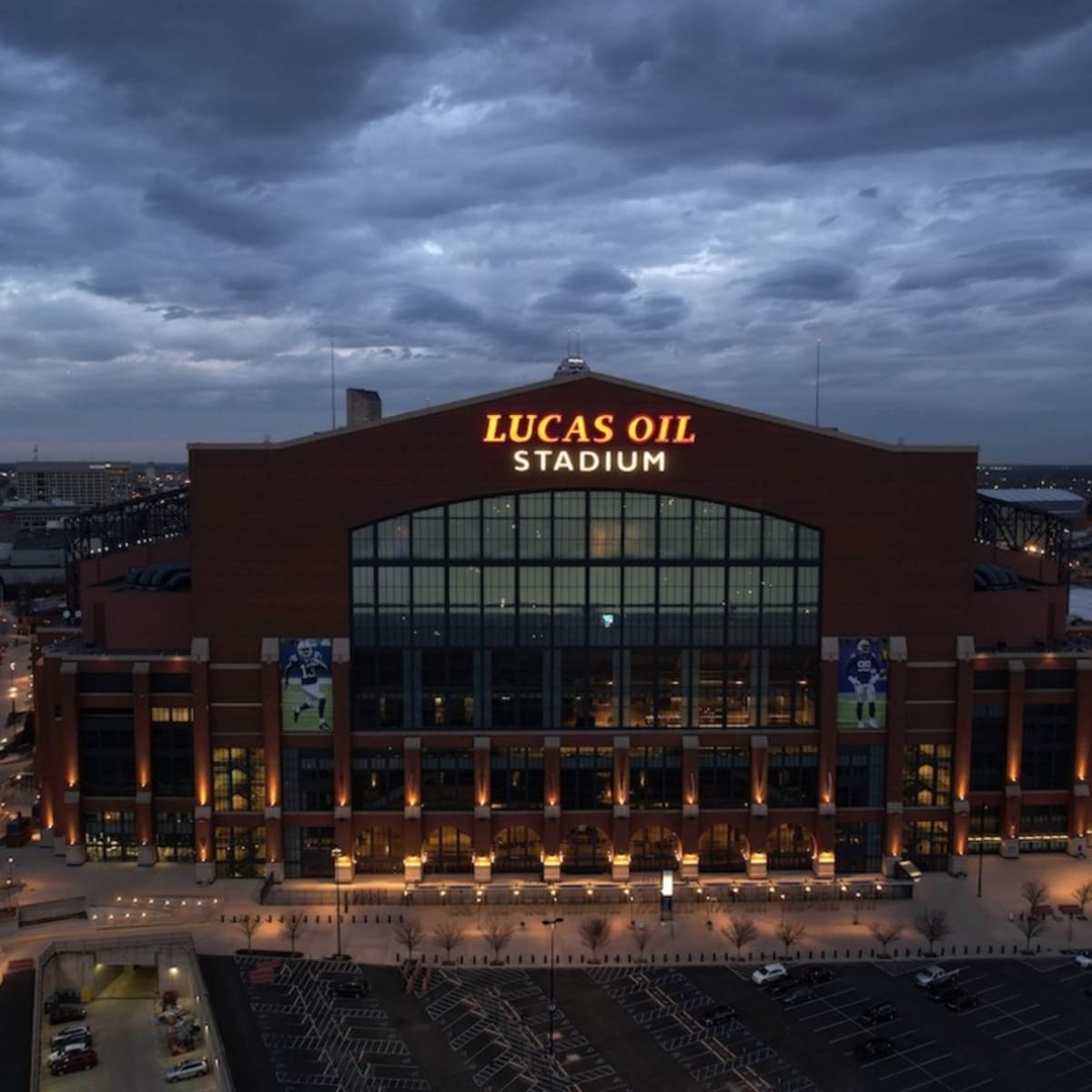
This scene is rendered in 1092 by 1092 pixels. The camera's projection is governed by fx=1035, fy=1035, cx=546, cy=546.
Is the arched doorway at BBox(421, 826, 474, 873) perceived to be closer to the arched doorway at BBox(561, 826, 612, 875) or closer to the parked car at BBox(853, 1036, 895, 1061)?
the arched doorway at BBox(561, 826, 612, 875)

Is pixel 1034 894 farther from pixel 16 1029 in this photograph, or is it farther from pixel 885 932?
pixel 16 1029

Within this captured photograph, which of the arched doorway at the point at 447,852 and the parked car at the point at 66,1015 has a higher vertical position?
the arched doorway at the point at 447,852

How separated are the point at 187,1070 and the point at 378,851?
27.9 meters

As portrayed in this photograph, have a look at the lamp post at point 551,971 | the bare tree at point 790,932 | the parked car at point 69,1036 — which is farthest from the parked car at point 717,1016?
the parked car at point 69,1036

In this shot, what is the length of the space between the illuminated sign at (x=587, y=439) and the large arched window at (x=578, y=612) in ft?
8.02

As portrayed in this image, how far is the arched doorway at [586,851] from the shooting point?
280 feet

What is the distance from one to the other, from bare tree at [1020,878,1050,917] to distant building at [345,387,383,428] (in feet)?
249

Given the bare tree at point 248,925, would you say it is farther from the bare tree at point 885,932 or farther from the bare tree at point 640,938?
the bare tree at point 885,932

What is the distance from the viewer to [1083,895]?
257 feet

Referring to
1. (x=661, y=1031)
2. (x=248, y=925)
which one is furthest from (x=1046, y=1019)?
(x=248, y=925)

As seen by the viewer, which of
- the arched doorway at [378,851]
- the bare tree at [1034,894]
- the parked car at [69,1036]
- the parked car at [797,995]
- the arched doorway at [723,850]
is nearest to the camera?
the parked car at [69,1036]

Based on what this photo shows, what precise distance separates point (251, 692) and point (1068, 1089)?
203 ft

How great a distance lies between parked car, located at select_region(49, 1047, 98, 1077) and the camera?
58.6m

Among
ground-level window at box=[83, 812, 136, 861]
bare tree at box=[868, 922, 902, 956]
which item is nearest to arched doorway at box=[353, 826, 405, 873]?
ground-level window at box=[83, 812, 136, 861]
